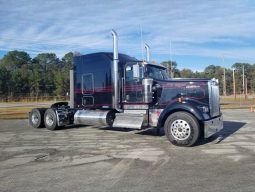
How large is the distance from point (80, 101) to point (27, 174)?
25.3 feet

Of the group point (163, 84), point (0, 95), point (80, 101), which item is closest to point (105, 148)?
point (163, 84)

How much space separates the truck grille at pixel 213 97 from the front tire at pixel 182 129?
39.5 inches

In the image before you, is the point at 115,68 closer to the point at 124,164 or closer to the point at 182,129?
the point at 182,129

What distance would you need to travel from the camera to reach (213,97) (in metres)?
11.4

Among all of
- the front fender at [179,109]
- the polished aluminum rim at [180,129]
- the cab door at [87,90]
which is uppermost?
the cab door at [87,90]

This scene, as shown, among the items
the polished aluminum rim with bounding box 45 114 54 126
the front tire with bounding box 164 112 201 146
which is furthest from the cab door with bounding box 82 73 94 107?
the front tire with bounding box 164 112 201 146

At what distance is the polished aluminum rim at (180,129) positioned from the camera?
10.6 metres

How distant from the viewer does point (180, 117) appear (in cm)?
1074

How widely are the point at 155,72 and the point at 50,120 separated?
549 cm

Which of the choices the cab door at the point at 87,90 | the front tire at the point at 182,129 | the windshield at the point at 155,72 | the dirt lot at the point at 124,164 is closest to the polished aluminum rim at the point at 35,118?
the cab door at the point at 87,90

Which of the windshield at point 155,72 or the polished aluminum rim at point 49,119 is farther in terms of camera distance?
the polished aluminum rim at point 49,119

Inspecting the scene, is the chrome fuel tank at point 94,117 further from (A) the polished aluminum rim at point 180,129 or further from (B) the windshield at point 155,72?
(A) the polished aluminum rim at point 180,129

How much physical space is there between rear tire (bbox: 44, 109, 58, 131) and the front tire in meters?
5.90

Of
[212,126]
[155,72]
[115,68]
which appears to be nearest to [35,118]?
[115,68]
